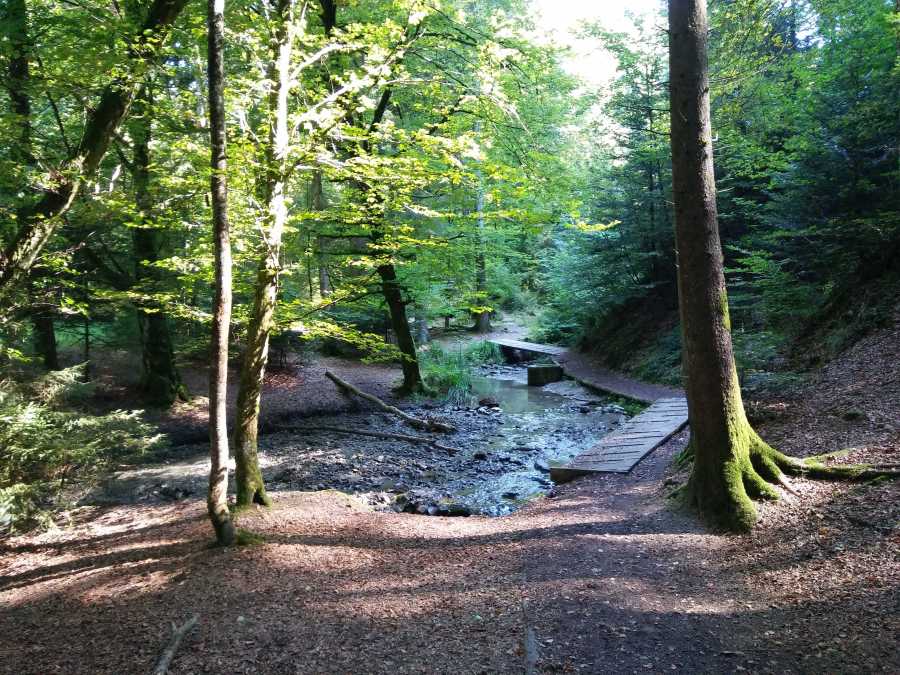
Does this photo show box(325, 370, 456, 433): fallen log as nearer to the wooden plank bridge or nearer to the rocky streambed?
the rocky streambed

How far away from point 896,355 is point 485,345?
54.5 feet

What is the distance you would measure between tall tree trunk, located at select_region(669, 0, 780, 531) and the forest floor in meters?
0.44

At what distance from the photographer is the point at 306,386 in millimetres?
15070

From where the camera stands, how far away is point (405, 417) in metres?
12.5

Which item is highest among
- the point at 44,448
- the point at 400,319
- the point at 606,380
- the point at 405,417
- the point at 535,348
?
the point at 400,319

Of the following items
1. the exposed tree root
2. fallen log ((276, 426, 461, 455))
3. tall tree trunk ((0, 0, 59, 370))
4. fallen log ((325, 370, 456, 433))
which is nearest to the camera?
the exposed tree root

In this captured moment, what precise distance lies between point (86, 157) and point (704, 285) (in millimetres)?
6511

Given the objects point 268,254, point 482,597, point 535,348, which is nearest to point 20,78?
point 268,254

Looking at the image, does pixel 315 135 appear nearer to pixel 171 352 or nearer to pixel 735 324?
pixel 171 352

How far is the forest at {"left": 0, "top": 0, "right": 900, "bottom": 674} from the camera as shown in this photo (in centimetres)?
366

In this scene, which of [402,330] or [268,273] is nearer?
[268,273]

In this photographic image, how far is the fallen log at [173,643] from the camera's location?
10.3ft

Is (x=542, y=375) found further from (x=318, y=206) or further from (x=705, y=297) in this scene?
(x=705, y=297)

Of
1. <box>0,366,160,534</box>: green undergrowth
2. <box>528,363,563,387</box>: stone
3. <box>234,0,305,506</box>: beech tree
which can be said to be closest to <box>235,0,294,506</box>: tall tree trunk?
<box>234,0,305,506</box>: beech tree
